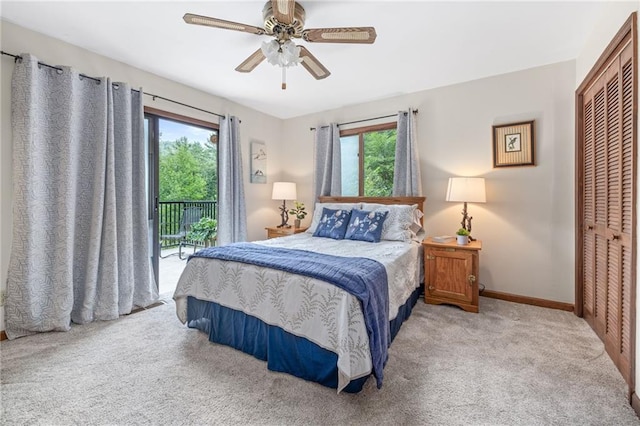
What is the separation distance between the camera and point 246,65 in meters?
2.40

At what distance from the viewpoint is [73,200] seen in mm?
2516

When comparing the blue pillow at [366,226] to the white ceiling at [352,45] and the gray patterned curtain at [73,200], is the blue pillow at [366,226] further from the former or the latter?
the gray patterned curtain at [73,200]

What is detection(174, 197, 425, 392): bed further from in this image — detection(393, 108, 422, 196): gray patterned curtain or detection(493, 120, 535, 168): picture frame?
detection(493, 120, 535, 168): picture frame

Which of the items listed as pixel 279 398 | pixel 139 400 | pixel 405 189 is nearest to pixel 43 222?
pixel 139 400

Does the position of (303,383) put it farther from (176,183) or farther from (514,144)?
(514,144)

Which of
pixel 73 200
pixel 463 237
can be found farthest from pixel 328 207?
pixel 73 200

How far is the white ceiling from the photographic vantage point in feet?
6.95

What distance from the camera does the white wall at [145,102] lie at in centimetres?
227

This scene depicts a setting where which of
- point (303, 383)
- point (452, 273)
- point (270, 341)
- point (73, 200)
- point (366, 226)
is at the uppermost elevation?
point (73, 200)

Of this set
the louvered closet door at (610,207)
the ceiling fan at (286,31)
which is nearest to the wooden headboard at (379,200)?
the louvered closet door at (610,207)

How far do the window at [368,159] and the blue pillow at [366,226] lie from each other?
79 centimetres

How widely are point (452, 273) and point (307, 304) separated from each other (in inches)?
73.7

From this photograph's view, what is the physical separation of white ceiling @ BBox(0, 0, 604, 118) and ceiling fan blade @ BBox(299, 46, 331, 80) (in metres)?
0.28

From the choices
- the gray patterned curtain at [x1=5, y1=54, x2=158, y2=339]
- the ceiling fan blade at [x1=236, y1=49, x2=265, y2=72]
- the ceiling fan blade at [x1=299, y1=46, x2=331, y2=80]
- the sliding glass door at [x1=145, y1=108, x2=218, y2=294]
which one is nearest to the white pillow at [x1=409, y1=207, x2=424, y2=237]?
the ceiling fan blade at [x1=299, y1=46, x2=331, y2=80]
